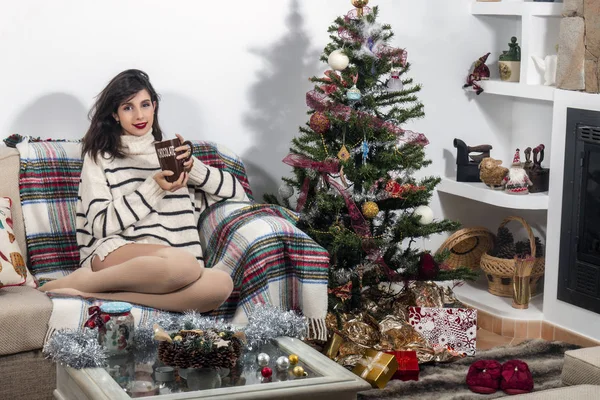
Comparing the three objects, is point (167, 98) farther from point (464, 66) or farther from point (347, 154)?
point (464, 66)

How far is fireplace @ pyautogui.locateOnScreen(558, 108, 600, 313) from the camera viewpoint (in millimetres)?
3777

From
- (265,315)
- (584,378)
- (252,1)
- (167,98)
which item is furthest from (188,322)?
(252,1)

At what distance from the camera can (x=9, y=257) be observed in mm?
3193

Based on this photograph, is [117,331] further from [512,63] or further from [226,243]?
[512,63]

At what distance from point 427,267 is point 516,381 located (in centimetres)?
62

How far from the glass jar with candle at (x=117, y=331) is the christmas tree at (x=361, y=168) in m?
1.22

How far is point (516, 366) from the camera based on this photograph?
11.2 ft

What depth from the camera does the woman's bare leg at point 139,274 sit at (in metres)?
3.19

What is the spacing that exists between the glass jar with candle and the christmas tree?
1225 millimetres

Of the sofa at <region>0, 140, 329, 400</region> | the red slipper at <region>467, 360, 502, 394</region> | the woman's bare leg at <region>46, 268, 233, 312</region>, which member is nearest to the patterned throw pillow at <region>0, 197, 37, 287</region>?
the sofa at <region>0, 140, 329, 400</region>

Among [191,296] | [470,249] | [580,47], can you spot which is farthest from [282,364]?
[470,249]

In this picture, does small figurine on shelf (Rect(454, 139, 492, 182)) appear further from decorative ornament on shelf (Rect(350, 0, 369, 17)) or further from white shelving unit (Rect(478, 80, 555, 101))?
decorative ornament on shelf (Rect(350, 0, 369, 17))

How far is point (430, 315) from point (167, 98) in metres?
1.46

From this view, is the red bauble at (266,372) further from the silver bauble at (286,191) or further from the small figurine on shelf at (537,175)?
the small figurine on shelf at (537,175)
